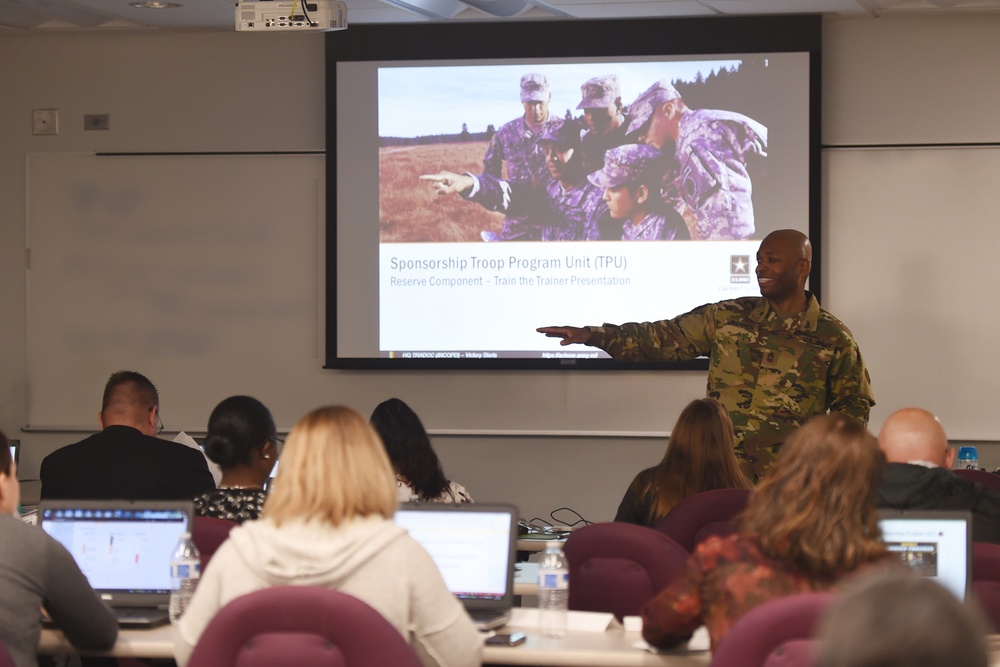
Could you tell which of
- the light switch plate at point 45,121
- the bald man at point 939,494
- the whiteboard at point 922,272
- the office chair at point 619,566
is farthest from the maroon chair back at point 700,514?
the light switch plate at point 45,121

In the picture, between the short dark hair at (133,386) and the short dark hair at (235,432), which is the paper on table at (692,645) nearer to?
the short dark hair at (235,432)

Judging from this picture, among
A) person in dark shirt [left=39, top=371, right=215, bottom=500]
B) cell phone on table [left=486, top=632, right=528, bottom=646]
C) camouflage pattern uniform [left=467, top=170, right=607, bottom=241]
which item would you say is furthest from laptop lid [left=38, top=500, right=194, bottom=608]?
camouflage pattern uniform [left=467, top=170, right=607, bottom=241]

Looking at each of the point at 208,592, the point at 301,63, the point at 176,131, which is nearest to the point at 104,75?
the point at 176,131

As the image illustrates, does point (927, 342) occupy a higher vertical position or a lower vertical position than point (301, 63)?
lower

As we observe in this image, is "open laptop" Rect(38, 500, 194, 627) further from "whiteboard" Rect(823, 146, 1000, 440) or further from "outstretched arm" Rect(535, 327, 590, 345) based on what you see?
"whiteboard" Rect(823, 146, 1000, 440)

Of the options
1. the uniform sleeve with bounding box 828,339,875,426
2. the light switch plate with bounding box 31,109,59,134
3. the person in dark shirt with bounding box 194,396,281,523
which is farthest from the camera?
the light switch plate with bounding box 31,109,59,134

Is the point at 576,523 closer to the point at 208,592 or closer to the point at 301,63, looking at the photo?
the point at 301,63

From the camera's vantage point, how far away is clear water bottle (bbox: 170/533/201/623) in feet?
10.5

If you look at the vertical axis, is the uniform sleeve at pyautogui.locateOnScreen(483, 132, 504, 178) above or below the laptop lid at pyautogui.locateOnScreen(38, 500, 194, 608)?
above

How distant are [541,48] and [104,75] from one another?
274 centimetres

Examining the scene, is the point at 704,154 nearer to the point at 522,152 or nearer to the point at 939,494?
the point at 522,152

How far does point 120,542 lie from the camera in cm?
333

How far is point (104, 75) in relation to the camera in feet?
24.9

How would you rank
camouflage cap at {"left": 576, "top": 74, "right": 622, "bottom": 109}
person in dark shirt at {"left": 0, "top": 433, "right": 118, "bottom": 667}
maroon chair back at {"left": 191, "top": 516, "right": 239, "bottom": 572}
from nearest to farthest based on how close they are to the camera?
person in dark shirt at {"left": 0, "top": 433, "right": 118, "bottom": 667} < maroon chair back at {"left": 191, "top": 516, "right": 239, "bottom": 572} < camouflage cap at {"left": 576, "top": 74, "right": 622, "bottom": 109}
